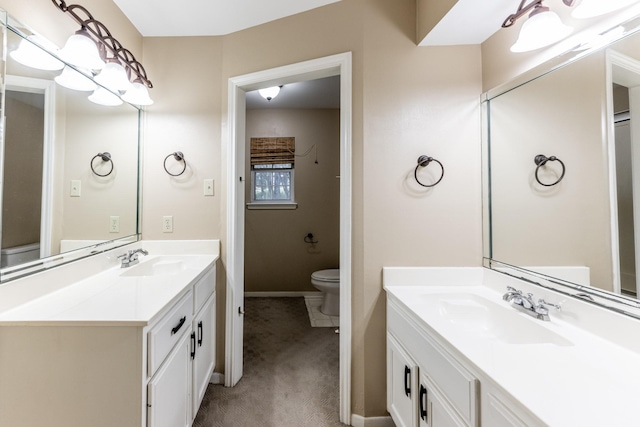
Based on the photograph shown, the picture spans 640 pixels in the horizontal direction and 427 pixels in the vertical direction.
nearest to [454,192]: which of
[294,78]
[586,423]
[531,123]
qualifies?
[531,123]

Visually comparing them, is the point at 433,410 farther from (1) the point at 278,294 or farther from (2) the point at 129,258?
(1) the point at 278,294

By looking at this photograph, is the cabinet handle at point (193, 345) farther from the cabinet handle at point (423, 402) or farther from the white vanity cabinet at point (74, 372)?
the cabinet handle at point (423, 402)

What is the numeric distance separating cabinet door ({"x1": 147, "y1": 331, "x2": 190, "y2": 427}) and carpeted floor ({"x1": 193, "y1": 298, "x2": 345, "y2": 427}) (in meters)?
0.38

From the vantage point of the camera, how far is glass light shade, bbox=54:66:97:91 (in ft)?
3.91

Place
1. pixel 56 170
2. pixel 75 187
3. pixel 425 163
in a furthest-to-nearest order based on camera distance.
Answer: pixel 425 163 → pixel 75 187 → pixel 56 170

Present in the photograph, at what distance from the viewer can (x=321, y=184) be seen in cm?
339

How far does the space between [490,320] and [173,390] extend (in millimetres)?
1418

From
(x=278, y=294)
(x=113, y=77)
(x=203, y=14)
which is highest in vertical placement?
(x=203, y=14)

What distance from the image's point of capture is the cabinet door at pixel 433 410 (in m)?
0.85

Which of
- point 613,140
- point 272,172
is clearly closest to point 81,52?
point 613,140

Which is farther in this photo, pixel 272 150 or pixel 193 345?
pixel 272 150

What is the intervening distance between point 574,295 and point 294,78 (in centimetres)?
176

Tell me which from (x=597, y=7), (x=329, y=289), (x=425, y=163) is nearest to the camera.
→ (x=597, y=7)

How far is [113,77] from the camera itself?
135 centimetres
